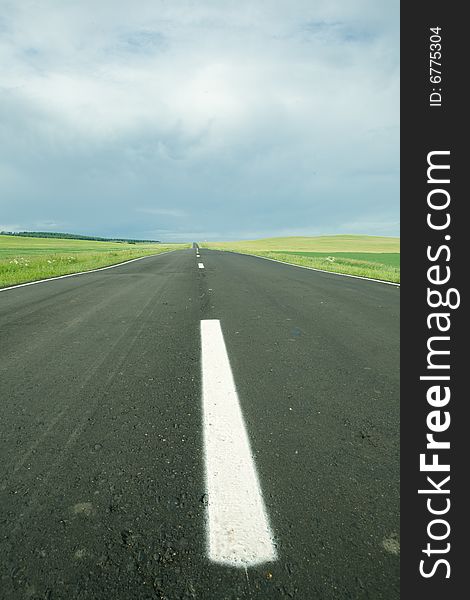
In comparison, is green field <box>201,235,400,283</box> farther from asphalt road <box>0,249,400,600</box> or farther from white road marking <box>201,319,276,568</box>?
white road marking <box>201,319,276,568</box>

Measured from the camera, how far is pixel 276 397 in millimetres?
2682

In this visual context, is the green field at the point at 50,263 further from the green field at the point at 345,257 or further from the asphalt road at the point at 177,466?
the green field at the point at 345,257

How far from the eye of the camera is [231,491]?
1643 mm

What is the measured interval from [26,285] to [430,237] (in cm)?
1012

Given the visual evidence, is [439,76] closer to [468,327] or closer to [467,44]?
[467,44]

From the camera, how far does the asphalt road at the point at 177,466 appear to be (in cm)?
125

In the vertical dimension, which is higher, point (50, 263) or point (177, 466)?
point (50, 263)

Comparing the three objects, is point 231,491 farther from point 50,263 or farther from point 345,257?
point 345,257

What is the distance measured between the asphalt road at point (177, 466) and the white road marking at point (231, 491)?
37 mm

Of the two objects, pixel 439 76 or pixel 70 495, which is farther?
pixel 439 76

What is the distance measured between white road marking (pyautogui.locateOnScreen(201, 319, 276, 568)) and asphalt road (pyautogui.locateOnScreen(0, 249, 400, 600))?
0.12 feet

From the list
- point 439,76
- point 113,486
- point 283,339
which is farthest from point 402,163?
point 113,486

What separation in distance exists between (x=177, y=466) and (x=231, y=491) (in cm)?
33

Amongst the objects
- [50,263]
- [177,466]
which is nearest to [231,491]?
[177,466]
